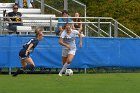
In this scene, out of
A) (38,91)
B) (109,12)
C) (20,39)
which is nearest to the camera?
(38,91)

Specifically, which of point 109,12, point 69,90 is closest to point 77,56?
point 69,90

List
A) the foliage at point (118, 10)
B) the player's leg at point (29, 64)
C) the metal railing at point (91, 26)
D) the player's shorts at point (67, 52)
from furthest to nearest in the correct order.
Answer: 1. the foliage at point (118, 10)
2. the metal railing at point (91, 26)
3. the player's shorts at point (67, 52)
4. the player's leg at point (29, 64)

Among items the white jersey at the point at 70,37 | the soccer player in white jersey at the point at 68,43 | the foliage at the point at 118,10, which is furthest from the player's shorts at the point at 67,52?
the foliage at the point at 118,10

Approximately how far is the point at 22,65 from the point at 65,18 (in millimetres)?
3640

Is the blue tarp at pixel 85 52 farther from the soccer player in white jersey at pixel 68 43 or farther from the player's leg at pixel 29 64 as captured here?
the player's leg at pixel 29 64

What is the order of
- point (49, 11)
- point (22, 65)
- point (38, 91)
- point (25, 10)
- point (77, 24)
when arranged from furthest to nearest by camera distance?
point (49, 11) → point (25, 10) → point (77, 24) → point (22, 65) → point (38, 91)

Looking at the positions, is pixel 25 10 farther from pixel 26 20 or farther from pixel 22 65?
pixel 22 65

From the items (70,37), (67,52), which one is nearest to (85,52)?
(67,52)

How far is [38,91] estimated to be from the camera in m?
15.3

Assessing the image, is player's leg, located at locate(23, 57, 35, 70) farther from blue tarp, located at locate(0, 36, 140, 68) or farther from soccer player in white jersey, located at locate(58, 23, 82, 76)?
blue tarp, located at locate(0, 36, 140, 68)

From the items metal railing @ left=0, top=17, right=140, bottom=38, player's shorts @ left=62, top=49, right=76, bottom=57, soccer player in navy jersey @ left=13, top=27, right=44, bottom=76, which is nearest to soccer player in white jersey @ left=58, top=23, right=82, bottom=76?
player's shorts @ left=62, top=49, right=76, bottom=57

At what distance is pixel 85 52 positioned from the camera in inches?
986

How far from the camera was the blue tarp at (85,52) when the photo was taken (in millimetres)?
23750

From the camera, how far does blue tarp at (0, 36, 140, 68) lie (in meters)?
23.8
